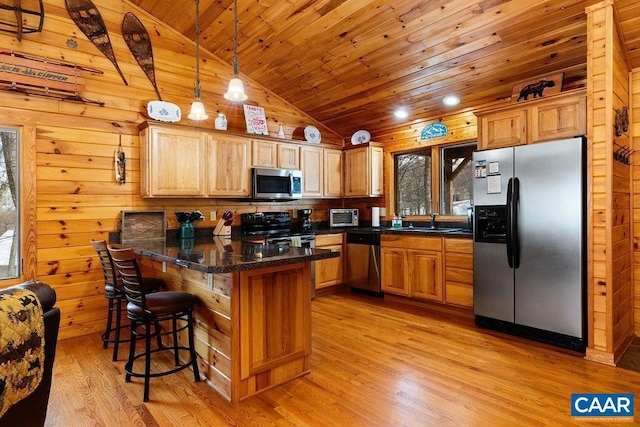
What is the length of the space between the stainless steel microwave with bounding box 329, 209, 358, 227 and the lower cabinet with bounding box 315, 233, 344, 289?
1.07ft

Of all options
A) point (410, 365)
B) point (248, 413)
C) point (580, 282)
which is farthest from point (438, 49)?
point (248, 413)

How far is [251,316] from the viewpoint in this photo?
234 centimetres

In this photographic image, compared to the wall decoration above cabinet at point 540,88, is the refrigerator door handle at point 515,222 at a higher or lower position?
lower

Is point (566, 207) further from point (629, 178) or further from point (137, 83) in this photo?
point (137, 83)

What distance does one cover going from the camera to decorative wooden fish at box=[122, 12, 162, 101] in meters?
3.86

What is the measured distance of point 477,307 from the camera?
358cm

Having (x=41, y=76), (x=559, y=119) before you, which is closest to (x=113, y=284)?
(x=41, y=76)

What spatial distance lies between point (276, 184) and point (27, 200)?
2460 millimetres

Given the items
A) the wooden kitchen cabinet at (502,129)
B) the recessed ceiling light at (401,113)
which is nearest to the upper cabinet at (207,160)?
the recessed ceiling light at (401,113)

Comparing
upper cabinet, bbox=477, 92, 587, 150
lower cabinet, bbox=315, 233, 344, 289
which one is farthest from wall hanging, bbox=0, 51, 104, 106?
upper cabinet, bbox=477, 92, 587, 150

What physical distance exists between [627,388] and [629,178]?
187cm

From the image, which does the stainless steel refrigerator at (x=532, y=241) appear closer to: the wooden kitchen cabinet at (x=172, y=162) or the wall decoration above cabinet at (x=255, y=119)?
the wall decoration above cabinet at (x=255, y=119)

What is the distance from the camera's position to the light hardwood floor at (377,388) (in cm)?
211

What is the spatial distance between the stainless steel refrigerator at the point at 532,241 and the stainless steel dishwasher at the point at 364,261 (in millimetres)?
1378
